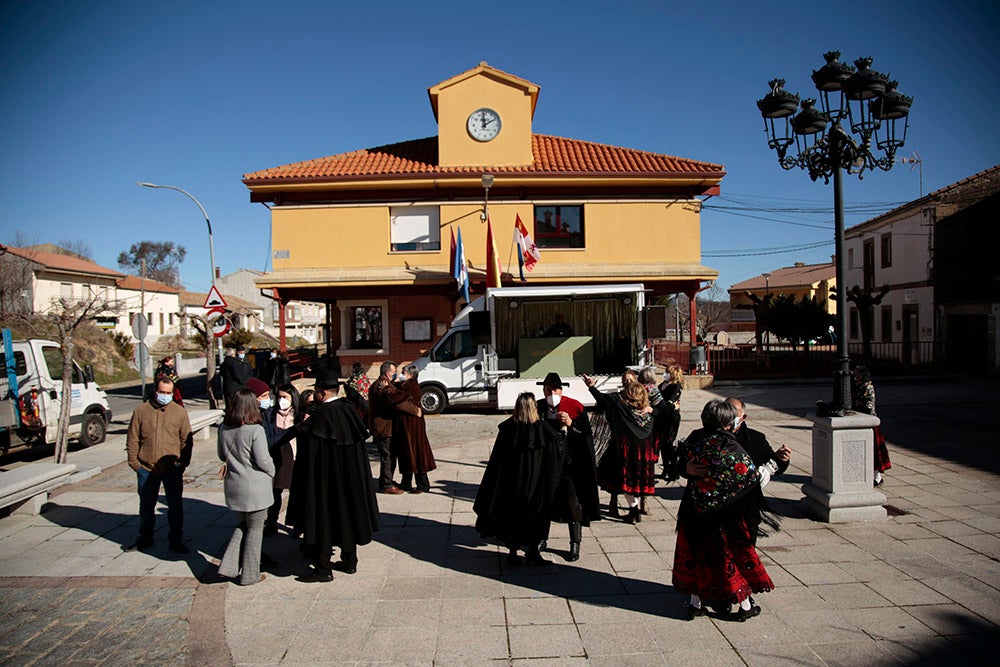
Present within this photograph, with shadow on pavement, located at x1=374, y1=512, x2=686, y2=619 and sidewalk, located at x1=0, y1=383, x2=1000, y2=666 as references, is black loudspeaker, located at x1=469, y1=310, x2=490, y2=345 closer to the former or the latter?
sidewalk, located at x1=0, y1=383, x2=1000, y2=666

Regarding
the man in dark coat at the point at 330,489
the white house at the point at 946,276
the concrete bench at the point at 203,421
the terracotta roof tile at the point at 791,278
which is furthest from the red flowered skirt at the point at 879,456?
the terracotta roof tile at the point at 791,278

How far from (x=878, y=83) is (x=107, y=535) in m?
9.70

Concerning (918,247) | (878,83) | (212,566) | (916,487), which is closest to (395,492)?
(212,566)

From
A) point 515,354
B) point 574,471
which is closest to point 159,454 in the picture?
point 574,471

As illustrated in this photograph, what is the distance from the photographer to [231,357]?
11.0 meters

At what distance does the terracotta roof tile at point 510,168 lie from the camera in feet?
61.3

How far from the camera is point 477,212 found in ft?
62.9

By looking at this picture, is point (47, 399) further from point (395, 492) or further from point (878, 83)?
point (878, 83)

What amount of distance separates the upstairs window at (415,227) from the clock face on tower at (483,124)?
9.41 feet

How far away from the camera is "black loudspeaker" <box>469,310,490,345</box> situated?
13.9m

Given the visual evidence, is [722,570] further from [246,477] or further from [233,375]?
[233,375]

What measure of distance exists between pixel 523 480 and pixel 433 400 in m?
9.15

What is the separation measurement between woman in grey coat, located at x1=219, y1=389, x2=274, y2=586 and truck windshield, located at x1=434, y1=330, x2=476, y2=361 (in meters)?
9.28

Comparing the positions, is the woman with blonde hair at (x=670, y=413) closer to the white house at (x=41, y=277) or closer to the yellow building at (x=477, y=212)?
the yellow building at (x=477, y=212)
